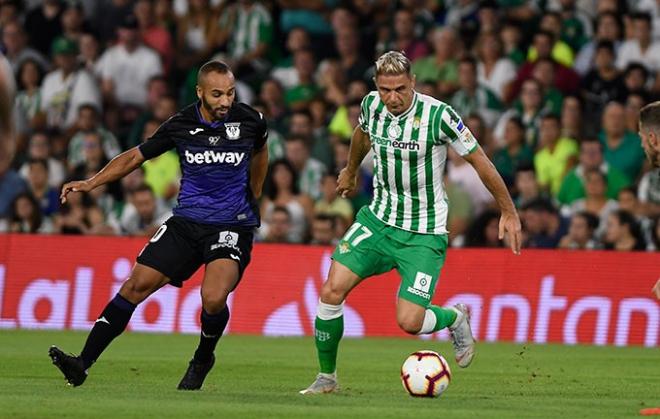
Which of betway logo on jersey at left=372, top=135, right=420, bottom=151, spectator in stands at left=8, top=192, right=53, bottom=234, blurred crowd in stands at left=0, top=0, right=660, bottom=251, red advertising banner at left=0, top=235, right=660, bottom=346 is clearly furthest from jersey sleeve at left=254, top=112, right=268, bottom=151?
spectator in stands at left=8, top=192, right=53, bottom=234

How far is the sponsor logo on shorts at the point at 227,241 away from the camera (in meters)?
11.4

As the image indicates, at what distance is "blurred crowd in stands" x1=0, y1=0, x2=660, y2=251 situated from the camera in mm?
19172

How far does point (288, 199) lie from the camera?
19.8 m

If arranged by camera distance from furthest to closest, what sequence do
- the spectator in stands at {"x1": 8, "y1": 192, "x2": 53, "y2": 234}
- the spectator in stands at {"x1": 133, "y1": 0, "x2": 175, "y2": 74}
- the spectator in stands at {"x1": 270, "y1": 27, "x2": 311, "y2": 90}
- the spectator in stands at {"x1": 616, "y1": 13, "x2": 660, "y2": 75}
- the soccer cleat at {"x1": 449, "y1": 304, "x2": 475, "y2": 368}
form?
the spectator in stands at {"x1": 133, "y1": 0, "x2": 175, "y2": 74}, the spectator in stands at {"x1": 270, "y1": 27, "x2": 311, "y2": 90}, the spectator in stands at {"x1": 616, "y1": 13, "x2": 660, "y2": 75}, the spectator in stands at {"x1": 8, "y1": 192, "x2": 53, "y2": 234}, the soccer cleat at {"x1": 449, "y1": 304, "x2": 475, "y2": 368}

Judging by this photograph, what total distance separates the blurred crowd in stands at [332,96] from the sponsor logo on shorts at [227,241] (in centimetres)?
679

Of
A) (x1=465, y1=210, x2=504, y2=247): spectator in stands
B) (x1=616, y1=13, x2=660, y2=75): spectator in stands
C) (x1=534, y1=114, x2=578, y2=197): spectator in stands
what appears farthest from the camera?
(x1=616, y1=13, x2=660, y2=75): spectator in stands

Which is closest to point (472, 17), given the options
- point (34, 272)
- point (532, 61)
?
point (532, 61)

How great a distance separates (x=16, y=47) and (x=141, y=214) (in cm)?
517

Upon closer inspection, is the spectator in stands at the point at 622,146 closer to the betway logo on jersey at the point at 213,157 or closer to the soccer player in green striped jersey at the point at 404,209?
the soccer player in green striped jersey at the point at 404,209

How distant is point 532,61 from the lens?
68.0ft

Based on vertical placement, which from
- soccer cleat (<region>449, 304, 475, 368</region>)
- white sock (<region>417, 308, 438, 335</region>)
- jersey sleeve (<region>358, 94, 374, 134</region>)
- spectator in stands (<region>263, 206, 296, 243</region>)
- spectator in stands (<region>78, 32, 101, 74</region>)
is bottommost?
spectator in stands (<region>263, 206, 296, 243</region>)

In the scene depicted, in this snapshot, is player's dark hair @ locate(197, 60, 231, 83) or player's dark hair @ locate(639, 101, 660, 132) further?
player's dark hair @ locate(197, 60, 231, 83)

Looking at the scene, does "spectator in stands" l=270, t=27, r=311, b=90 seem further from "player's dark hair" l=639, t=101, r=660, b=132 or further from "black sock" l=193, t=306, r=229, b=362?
"player's dark hair" l=639, t=101, r=660, b=132

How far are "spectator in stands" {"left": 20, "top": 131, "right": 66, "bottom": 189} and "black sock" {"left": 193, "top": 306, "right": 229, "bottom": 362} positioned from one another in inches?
399
